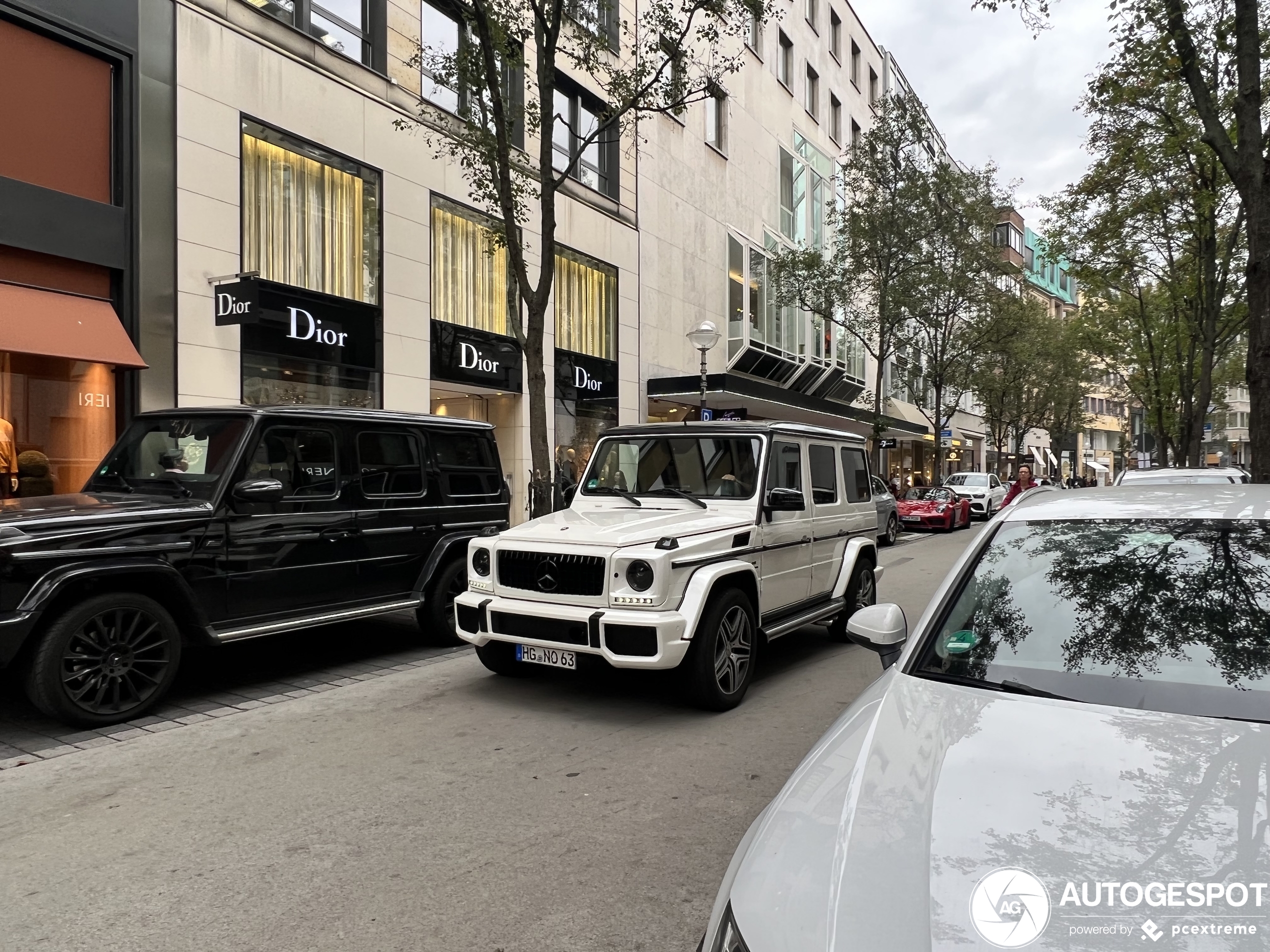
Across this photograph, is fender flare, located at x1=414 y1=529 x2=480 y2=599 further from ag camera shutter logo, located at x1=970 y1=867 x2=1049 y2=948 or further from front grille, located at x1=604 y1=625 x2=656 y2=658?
ag camera shutter logo, located at x1=970 y1=867 x2=1049 y2=948

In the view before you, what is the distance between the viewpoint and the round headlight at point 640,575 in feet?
17.0

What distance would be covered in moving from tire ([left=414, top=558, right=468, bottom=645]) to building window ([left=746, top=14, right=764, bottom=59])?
85.1 ft

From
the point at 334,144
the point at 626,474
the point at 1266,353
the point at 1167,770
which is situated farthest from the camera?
the point at 334,144

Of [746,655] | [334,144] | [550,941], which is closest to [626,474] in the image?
[746,655]

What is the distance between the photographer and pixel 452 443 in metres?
8.15

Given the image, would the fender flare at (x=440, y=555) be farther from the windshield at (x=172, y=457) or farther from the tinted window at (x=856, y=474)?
the tinted window at (x=856, y=474)

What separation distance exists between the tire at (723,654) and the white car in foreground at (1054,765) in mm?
2275

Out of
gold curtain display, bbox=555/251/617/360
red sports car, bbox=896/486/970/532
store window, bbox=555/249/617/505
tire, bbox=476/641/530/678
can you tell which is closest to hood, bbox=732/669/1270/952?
tire, bbox=476/641/530/678

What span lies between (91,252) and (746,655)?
9.99m

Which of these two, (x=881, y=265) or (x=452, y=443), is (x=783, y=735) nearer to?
(x=452, y=443)

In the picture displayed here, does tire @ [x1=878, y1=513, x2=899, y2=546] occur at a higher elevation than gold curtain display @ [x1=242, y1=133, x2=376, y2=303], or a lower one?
lower

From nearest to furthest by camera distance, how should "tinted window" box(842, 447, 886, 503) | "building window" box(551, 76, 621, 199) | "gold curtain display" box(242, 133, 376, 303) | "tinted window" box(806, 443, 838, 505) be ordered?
"tinted window" box(806, 443, 838, 505) → "tinted window" box(842, 447, 886, 503) → "gold curtain display" box(242, 133, 376, 303) → "building window" box(551, 76, 621, 199)

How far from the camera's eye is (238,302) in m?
11.7

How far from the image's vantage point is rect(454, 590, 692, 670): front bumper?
200 inches
